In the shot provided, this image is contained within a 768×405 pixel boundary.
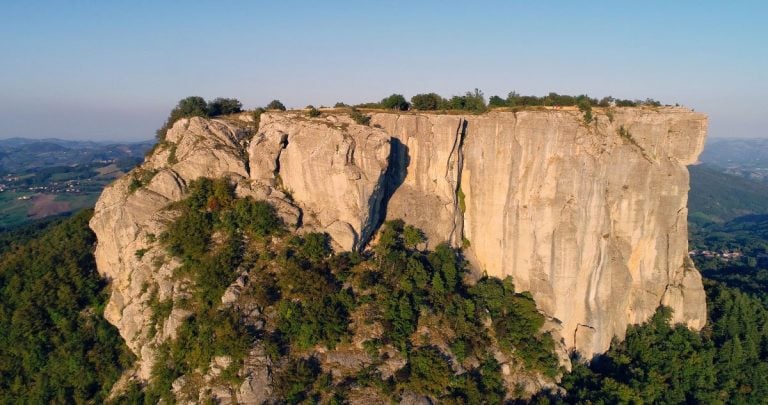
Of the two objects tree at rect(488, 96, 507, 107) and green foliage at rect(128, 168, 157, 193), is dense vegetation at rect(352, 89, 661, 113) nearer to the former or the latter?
tree at rect(488, 96, 507, 107)

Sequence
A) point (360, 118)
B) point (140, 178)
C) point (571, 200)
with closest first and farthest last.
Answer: point (571, 200) < point (360, 118) < point (140, 178)

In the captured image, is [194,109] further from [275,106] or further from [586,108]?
[586,108]

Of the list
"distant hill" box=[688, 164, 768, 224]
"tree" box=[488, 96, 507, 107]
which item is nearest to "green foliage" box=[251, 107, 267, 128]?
"tree" box=[488, 96, 507, 107]

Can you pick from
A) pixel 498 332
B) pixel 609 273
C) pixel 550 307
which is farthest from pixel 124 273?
pixel 609 273

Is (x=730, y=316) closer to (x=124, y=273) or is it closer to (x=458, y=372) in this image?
(x=458, y=372)

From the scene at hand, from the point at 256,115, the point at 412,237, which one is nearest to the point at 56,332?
the point at 256,115

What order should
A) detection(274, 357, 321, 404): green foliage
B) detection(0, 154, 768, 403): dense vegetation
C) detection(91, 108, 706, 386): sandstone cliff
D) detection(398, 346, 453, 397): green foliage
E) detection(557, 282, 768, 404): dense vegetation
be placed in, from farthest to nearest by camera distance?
1. detection(91, 108, 706, 386): sandstone cliff
2. detection(557, 282, 768, 404): dense vegetation
3. detection(0, 154, 768, 403): dense vegetation
4. detection(398, 346, 453, 397): green foliage
5. detection(274, 357, 321, 404): green foliage

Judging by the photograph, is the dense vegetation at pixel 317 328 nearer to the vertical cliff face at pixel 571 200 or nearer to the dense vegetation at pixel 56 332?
the dense vegetation at pixel 56 332
